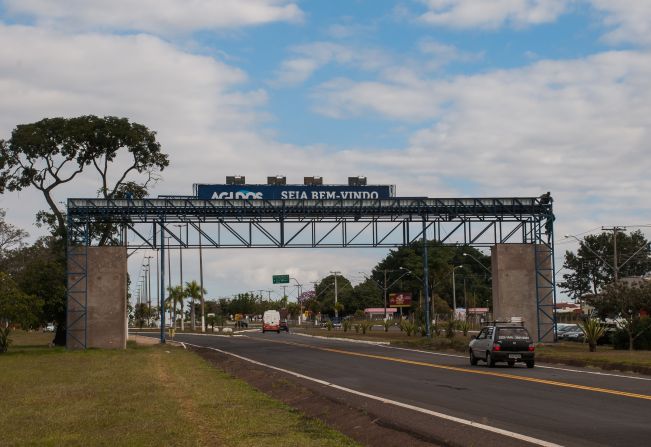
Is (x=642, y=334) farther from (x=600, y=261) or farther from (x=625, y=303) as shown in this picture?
(x=600, y=261)

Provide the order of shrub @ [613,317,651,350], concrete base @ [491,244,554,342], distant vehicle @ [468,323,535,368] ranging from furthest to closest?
concrete base @ [491,244,554,342], shrub @ [613,317,651,350], distant vehicle @ [468,323,535,368]

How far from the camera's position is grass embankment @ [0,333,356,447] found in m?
13.4

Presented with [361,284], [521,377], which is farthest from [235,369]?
[361,284]

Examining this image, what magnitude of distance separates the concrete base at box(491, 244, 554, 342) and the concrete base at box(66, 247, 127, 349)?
22019 millimetres

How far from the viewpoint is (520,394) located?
69.4 feet

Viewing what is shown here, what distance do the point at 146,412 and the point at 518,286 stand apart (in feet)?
126

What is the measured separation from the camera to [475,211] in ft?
177

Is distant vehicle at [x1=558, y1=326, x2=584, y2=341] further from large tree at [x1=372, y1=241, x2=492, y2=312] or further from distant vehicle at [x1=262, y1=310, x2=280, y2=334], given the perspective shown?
large tree at [x1=372, y1=241, x2=492, y2=312]

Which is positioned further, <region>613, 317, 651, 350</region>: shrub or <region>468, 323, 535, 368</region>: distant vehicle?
<region>613, 317, 651, 350</region>: shrub

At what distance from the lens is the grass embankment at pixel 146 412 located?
44.1ft

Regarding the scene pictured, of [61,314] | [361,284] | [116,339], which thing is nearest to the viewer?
[116,339]

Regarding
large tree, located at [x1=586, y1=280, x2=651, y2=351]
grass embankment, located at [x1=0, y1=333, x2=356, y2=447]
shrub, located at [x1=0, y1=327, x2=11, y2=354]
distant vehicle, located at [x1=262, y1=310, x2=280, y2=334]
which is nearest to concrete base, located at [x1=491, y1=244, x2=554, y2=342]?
large tree, located at [x1=586, y1=280, x2=651, y2=351]

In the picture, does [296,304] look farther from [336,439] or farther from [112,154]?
[336,439]

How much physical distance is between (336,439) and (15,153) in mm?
49186
